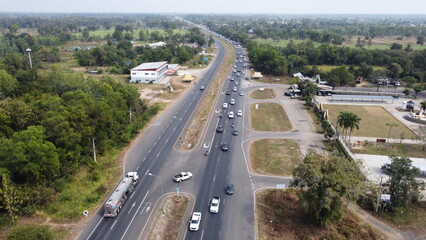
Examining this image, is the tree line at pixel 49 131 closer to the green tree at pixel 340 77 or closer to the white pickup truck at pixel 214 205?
the white pickup truck at pixel 214 205

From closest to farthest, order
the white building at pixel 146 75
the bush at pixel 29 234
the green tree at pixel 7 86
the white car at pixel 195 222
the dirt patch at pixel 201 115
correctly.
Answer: the bush at pixel 29 234, the white car at pixel 195 222, the dirt patch at pixel 201 115, the green tree at pixel 7 86, the white building at pixel 146 75

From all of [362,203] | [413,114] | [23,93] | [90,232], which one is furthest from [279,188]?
[23,93]

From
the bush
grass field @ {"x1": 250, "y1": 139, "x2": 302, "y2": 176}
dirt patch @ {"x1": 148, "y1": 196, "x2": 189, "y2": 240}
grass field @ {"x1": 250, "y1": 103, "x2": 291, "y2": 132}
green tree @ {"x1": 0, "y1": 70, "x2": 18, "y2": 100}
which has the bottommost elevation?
dirt patch @ {"x1": 148, "y1": 196, "x2": 189, "y2": 240}

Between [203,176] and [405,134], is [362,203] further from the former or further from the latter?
[405,134]

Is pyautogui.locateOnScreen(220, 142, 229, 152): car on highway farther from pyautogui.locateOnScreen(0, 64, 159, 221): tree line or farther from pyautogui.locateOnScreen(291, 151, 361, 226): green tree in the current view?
pyautogui.locateOnScreen(291, 151, 361, 226): green tree

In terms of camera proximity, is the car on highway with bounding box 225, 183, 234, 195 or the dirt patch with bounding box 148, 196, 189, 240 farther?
the car on highway with bounding box 225, 183, 234, 195

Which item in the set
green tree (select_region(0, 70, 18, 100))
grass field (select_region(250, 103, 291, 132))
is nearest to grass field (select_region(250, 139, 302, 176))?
grass field (select_region(250, 103, 291, 132))

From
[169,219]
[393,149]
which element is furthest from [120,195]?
[393,149]

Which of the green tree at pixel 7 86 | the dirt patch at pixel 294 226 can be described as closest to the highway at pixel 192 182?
the dirt patch at pixel 294 226
